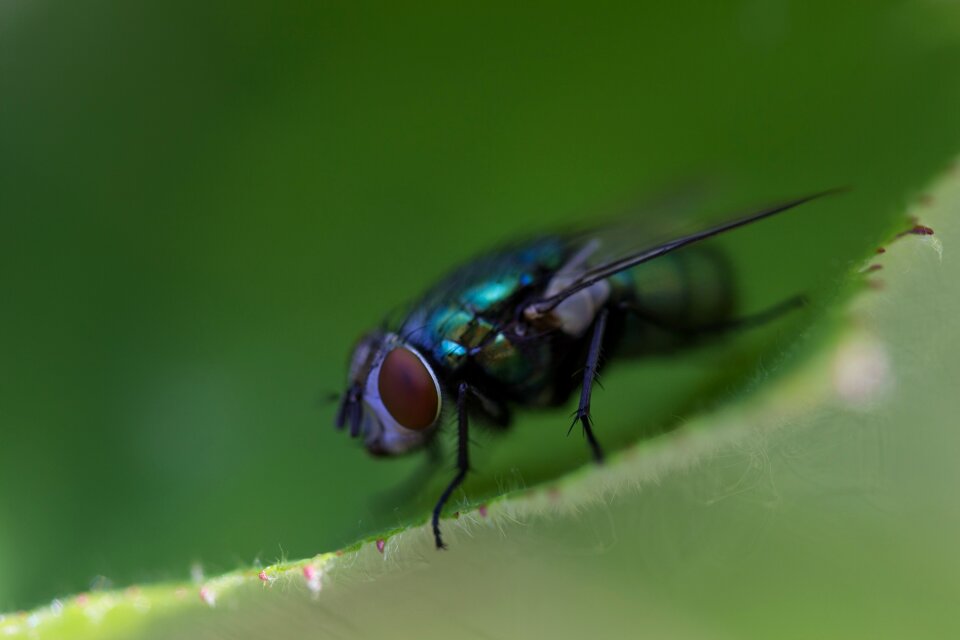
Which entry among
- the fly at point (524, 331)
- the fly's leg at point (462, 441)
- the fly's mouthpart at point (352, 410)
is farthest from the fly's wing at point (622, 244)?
the fly's mouthpart at point (352, 410)

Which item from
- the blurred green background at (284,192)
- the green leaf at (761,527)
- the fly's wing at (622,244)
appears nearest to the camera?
the green leaf at (761,527)

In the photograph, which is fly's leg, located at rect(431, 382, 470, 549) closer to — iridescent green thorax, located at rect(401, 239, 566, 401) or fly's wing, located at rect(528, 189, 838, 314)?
iridescent green thorax, located at rect(401, 239, 566, 401)

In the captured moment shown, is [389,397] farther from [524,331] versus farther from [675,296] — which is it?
[675,296]

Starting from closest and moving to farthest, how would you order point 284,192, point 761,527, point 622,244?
1. point 761,527
2. point 622,244
3. point 284,192

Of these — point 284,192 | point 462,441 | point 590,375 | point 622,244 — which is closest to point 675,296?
point 622,244

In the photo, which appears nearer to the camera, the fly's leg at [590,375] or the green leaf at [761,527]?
the green leaf at [761,527]

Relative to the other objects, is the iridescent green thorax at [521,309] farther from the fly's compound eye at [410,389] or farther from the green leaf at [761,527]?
the green leaf at [761,527]
